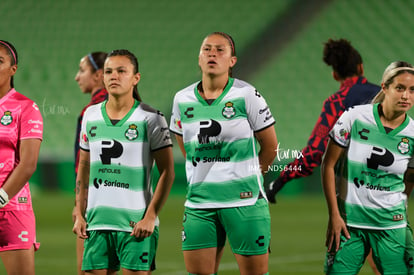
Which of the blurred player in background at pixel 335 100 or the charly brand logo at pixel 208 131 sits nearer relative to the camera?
the charly brand logo at pixel 208 131

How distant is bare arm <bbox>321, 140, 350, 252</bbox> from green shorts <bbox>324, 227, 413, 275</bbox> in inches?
2.1

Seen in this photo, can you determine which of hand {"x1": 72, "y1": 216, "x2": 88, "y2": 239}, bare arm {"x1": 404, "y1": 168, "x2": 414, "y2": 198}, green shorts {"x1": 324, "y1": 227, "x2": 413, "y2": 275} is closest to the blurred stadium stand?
bare arm {"x1": 404, "y1": 168, "x2": 414, "y2": 198}

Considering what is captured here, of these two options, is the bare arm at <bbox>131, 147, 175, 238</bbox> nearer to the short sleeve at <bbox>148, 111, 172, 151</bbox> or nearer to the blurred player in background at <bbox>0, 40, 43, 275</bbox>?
the short sleeve at <bbox>148, 111, 172, 151</bbox>

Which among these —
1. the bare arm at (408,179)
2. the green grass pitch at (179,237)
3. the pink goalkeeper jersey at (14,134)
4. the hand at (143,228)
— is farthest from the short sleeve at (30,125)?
the green grass pitch at (179,237)

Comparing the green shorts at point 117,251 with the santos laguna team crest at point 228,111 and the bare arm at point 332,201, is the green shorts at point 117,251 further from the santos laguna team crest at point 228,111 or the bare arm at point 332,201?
the bare arm at point 332,201

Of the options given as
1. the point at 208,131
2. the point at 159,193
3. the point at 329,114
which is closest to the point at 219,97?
the point at 208,131

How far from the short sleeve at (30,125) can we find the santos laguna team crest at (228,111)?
104 centimetres

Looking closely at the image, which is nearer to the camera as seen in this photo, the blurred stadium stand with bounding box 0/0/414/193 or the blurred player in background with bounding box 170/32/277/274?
the blurred player in background with bounding box 170/32/277/274

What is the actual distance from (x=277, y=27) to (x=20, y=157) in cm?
1411

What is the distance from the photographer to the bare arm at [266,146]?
15.4 ft

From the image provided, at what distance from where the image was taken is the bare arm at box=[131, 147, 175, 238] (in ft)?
14.6

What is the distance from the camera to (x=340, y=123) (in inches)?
186

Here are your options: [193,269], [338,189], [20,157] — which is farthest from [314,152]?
[20,157]

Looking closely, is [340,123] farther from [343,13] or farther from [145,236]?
[343,13]
